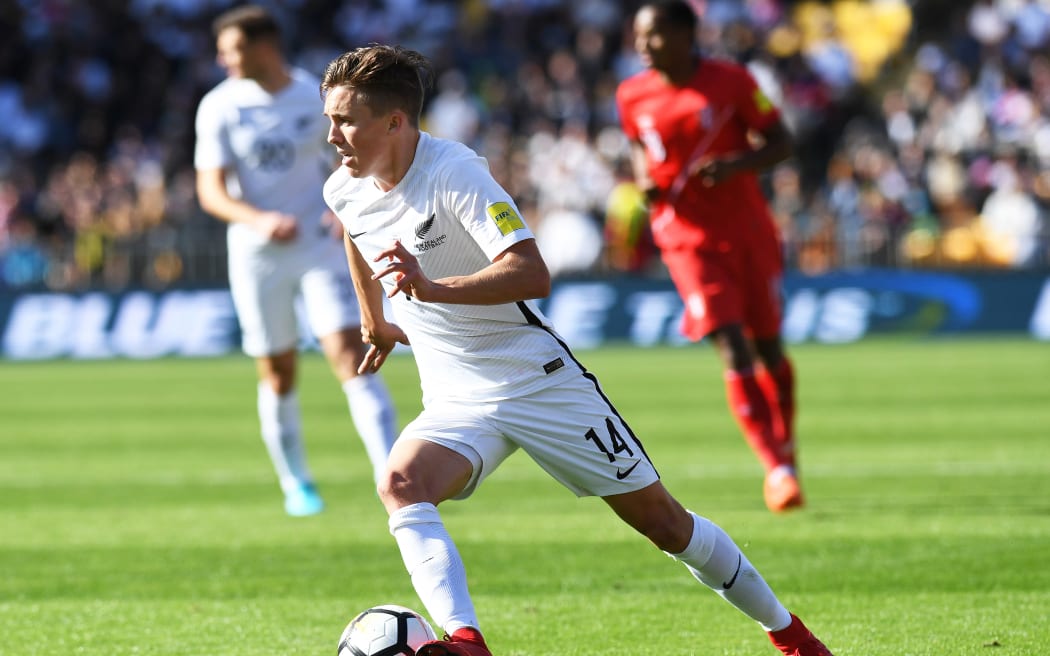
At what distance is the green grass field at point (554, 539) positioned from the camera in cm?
583

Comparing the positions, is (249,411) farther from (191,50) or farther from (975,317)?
(191,50)

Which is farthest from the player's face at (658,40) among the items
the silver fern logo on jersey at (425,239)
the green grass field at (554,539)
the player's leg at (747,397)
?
the silver fern logo on jersey at (425,239)

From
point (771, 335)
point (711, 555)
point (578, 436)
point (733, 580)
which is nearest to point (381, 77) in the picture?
point (578, 436)

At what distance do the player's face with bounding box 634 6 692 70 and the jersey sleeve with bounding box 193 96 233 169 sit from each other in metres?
2.38

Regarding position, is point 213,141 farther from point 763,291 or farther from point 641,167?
point 763,291

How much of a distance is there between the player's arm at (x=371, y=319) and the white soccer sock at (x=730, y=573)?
1109 mm

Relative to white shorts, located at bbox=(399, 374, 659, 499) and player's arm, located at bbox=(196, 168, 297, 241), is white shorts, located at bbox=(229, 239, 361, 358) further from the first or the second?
white shorts, located at bbox=(399, 374, 659, 499)

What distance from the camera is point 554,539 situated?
26.3 ft

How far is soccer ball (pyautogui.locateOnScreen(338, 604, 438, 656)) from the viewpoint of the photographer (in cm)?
465

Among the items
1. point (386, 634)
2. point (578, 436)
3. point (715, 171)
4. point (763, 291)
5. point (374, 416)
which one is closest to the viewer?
point (386, 634)

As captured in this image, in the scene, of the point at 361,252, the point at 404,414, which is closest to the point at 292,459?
the point at 361,252

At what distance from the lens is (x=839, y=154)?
27828 mm

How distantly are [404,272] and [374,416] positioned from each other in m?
4.13

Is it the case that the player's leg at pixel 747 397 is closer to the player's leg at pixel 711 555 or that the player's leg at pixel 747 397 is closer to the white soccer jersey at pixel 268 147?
the white soccer jersey at pixel 268 147
